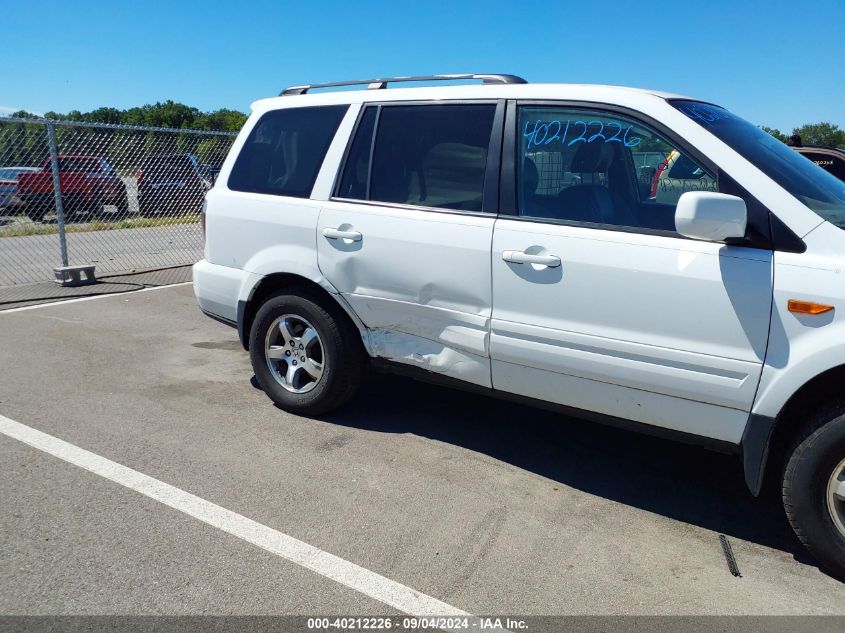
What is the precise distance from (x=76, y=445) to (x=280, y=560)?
1.78 metres

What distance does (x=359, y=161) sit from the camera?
169 inches

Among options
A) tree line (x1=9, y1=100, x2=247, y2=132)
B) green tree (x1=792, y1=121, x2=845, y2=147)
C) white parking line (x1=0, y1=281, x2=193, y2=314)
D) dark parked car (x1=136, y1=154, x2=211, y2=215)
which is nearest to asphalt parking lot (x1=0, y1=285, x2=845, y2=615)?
white parking line (x1=0, y1=281, x2=193, y2=314)

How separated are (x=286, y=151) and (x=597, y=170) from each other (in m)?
2.05

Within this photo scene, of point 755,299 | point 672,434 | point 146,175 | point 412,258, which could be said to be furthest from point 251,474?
point 146,175

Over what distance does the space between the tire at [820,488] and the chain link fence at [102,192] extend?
313 inches

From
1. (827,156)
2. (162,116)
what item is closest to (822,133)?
(827,156)

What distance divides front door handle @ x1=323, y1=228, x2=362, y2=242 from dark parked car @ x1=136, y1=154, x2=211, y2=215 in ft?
23.5

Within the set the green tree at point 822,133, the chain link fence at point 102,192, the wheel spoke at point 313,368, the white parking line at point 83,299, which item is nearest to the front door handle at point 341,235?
the wheel spoke at point 313,368

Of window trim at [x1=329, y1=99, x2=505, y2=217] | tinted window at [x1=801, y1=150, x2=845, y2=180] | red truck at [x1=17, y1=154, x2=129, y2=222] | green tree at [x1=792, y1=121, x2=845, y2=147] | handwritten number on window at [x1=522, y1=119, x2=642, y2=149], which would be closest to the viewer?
handwritten number on window at [x1=522, y1=119, x2=642, y2=149]

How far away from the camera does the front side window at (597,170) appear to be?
3.43 meters

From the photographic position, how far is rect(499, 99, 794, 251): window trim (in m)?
3.02

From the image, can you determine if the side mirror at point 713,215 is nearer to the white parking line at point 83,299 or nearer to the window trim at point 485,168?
the window trim at point 485,168

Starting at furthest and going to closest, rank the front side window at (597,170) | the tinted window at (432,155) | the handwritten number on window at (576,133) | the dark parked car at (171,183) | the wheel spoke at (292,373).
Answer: the dark parked car at (171,183)
the wheel spoke at (292,373)
the tinted window at (432,155)
the handwritten number on window at (576,133)
the front side window at (597,170)

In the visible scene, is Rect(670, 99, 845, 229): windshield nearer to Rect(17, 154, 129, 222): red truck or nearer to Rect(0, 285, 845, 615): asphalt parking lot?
Rect(0, 285, 845, 615): asphalt parking lot
